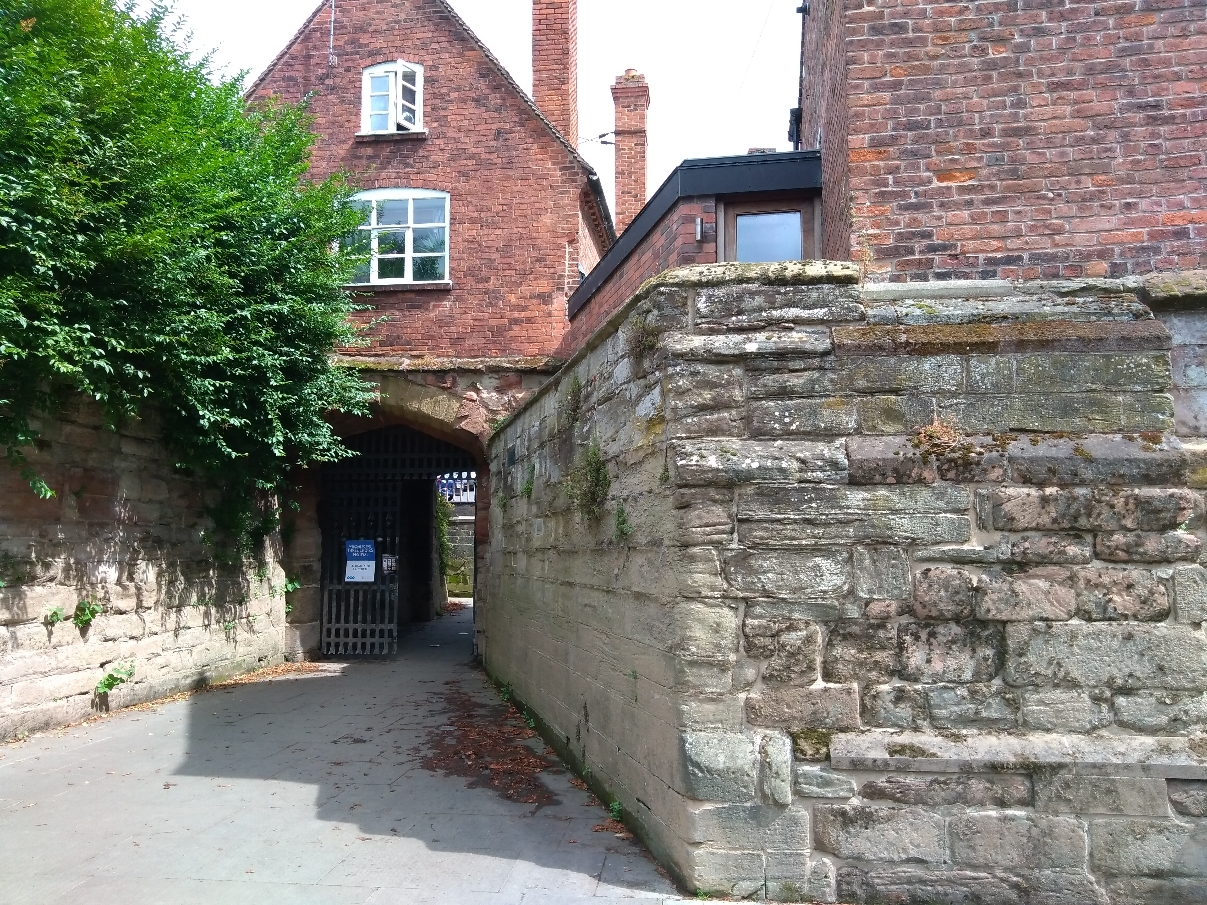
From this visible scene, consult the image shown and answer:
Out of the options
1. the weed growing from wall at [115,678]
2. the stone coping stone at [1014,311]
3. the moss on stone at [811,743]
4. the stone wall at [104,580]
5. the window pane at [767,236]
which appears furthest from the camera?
the window pane at [767,236]

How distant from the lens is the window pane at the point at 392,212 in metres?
12.9

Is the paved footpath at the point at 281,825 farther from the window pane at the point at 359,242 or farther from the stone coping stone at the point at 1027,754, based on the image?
the window pane at the point at 359,242

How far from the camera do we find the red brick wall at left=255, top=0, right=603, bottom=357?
40.3 ft

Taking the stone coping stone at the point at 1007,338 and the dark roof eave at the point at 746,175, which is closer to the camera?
the stone coping stone at the point at 1007,338

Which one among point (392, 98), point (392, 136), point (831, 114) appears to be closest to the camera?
point (831, 114)

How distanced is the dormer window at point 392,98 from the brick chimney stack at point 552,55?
197 cm

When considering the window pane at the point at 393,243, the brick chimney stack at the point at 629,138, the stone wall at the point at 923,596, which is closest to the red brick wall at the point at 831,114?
the stone wall at the point at 923,596

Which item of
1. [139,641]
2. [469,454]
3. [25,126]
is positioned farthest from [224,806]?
[469,454]

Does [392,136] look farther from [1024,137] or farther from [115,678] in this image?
[1024,137]

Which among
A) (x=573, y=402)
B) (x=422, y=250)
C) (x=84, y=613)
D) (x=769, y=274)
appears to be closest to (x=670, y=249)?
(x=573, y=402)

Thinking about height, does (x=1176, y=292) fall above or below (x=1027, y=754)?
above

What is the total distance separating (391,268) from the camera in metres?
12.7

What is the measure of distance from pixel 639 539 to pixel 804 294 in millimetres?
1451

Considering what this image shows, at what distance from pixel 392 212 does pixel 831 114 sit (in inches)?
303
